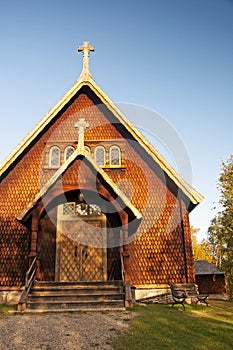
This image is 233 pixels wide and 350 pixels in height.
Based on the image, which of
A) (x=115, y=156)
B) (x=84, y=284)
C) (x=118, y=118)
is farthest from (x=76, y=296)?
(x=118, y=118)

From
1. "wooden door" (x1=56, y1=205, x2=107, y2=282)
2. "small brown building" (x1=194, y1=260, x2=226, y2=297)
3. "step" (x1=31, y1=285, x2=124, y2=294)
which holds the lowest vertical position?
"small brown building" (x1=194, y1=260, x2=226, y2=297)

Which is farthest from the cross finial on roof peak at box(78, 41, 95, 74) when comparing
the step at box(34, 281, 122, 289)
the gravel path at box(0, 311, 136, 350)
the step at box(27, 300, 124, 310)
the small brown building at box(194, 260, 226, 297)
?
the small brown building at box(194, 260, 226, 297)

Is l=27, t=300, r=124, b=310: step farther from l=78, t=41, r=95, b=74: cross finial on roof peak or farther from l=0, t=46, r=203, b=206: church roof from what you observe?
l=78, t=41, r=95, b=74: cross finial on roof peak

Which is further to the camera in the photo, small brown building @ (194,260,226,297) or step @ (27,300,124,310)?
small brown building @ (194,260,226,297)

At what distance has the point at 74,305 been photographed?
912 cm

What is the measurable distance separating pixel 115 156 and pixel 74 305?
23.4 ft

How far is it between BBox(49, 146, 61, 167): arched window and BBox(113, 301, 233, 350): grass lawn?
24.7ft

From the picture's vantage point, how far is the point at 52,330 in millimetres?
6594

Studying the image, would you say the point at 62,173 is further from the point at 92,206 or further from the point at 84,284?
the point at 84,284

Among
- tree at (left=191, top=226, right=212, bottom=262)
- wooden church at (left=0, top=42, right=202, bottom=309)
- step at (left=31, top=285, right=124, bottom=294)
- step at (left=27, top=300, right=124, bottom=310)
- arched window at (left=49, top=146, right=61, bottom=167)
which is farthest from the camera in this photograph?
tree at (left=191, top=226, right=212, bottom=262)

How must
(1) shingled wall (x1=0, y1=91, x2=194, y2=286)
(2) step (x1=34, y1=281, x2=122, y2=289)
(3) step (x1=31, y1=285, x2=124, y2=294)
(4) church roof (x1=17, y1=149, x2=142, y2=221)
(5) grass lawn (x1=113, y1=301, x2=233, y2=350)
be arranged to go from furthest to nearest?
(1) shingled wall (x1=0, y1=91, x2=194, y2=286), (4) church roof (x1=17, y1=149, x2=142, y2=221), (2) step (x1=34, y1=281, x2=122, y2=289), (3) step (x1=31, y1=285, x2=124, y2=294), (5) grass lawn (x1=113, y1=301, x2=233, y2=350)

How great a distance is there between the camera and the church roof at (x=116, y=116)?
1324cm

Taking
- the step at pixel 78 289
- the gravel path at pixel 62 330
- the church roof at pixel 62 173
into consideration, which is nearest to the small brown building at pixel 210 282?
the church roof at pixel 62 173

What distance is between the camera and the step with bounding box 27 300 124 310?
9062 mm
